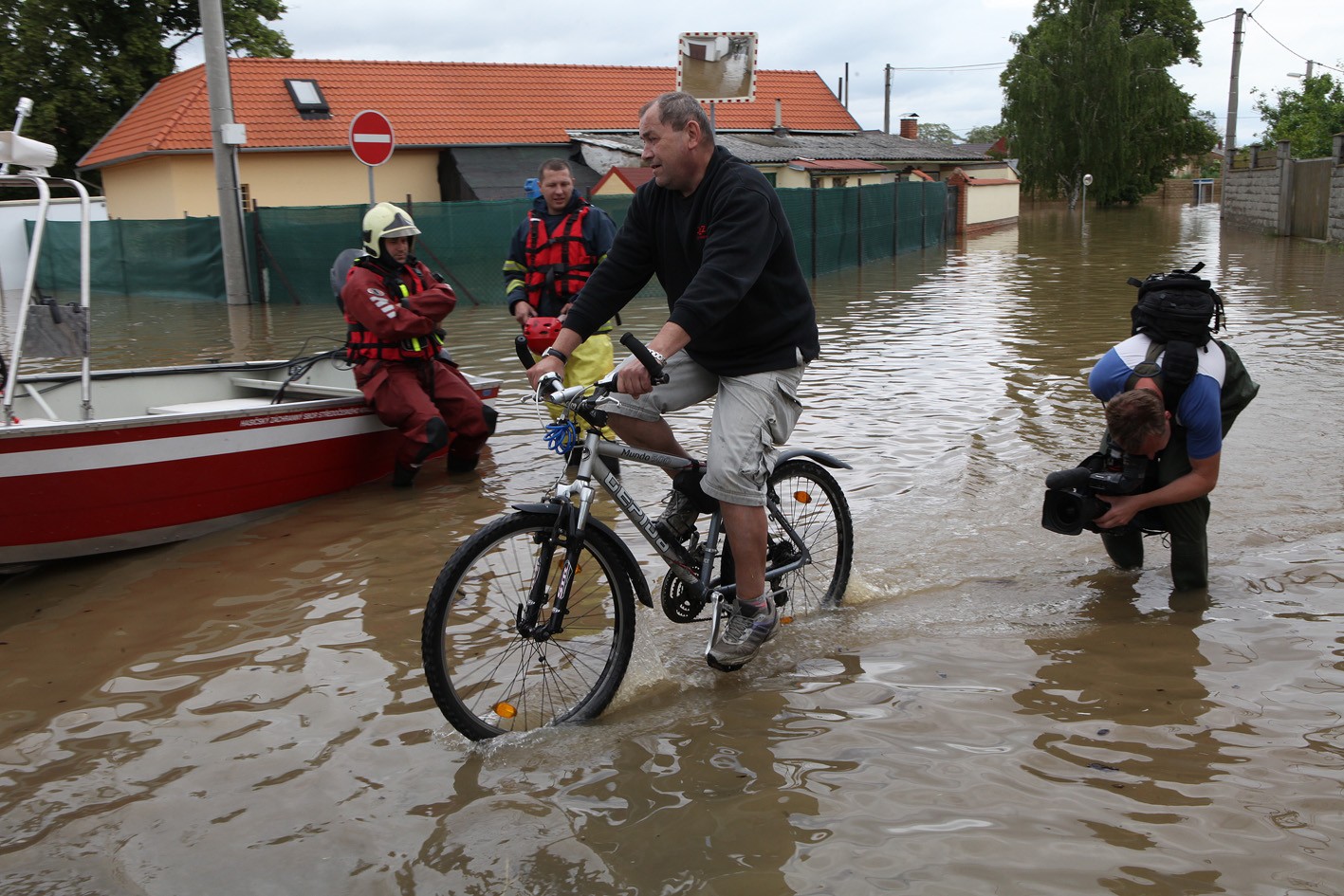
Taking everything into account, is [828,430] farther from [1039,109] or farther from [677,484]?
[1039,109]

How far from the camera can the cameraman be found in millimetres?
4664

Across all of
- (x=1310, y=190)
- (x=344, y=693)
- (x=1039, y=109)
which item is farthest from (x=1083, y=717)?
(x=1039, y=109)

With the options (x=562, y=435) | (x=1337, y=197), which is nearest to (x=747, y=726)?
(x=562, y=435)

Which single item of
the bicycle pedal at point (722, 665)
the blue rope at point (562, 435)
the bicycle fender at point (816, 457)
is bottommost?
the bicycle pedal at point (722, 665)

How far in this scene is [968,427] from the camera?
342 inches

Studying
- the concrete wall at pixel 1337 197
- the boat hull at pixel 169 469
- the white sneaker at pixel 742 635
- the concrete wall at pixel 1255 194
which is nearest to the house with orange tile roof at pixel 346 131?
the concrete wall at pixel 1255 194

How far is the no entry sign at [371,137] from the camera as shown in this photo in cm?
1471

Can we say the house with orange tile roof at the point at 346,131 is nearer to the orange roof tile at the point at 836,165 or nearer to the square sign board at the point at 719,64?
A: the orange roof tile at the point at 836,165

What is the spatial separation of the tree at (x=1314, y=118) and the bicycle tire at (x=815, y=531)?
39758mm

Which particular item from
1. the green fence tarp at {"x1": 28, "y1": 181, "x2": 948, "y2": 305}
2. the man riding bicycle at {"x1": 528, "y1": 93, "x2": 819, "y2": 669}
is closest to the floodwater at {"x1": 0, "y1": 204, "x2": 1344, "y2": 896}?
the man riding bicycle at {"x1": 528, "y1": 93, "x2": 819, "y2": 669}

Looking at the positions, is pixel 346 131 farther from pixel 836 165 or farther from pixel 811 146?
pixel 811 146

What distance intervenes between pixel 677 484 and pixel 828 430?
4.42 meters

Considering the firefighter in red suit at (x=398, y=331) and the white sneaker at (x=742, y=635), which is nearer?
the white sneaker at (x=742, y=635)

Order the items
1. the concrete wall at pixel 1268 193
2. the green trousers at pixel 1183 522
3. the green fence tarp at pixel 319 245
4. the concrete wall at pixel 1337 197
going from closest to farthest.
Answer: the green trousers at pixel 1183 522, the green fence tarp at pixel 319 245, the concrete wall at pixel 1337 197, the concrete wall at pixel 1268 193
